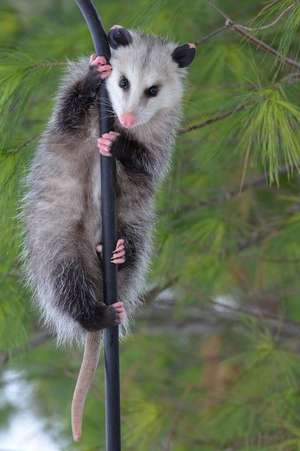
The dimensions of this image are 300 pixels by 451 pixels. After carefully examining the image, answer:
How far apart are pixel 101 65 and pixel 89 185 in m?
0.29

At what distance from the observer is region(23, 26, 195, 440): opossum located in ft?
6.95

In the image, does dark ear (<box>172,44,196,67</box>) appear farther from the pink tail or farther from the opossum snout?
the pink tail

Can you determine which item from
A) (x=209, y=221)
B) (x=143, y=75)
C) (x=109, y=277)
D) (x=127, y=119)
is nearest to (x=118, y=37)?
(x=143, y=75)

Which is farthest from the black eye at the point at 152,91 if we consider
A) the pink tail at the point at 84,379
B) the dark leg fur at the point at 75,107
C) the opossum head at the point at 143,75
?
the pink tail at the point at 84,379

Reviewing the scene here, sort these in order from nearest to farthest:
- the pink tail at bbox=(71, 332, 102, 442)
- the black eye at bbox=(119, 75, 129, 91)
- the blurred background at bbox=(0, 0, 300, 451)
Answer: the pink tail at bbox=(71, 332, 102, 442), the black eye at bbox=(119, 75, 129, 91), the blurred background at bbox=(0, 0, 300, 451)

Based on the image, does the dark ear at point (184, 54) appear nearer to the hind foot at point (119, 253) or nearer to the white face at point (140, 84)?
the white face at point (140, 84)

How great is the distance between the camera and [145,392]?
388 cm

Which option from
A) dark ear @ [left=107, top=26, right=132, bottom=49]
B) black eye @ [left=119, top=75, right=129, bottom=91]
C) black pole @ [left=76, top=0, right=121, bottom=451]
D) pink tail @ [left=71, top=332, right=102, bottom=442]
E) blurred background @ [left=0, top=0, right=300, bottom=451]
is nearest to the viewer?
black pole @ [left=76, top=0, right=121, bottom=451]

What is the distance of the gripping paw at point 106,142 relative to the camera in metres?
1.94

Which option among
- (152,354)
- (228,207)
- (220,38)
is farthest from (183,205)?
(152,354)

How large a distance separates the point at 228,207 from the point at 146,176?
3.11 ft

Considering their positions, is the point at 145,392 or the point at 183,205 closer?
the point at 183,205

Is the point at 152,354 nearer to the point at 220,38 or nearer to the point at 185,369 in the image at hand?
the point at 185,369

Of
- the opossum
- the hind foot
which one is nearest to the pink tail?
the opossum
